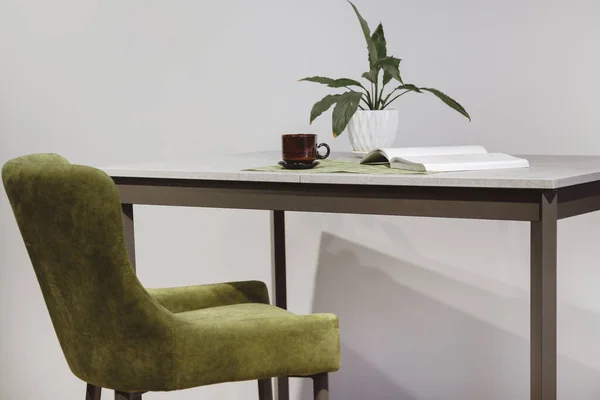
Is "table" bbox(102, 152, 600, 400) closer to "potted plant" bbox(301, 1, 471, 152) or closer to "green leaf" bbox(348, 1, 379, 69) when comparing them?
"potted plant" bbox(301, 1, 471, 152)

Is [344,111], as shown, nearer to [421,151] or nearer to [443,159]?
[421,151]

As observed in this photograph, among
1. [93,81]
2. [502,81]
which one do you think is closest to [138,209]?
[93,81]

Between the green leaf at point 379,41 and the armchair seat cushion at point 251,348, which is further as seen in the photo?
the green leaf at point 379,41

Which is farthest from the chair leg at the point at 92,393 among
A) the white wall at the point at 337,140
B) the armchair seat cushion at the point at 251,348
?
the white wall at the point at 337,140

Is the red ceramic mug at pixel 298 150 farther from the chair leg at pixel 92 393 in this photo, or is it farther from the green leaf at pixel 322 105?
the chair leg at pixel 92 393

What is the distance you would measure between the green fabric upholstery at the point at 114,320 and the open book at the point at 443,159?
37 centimetres

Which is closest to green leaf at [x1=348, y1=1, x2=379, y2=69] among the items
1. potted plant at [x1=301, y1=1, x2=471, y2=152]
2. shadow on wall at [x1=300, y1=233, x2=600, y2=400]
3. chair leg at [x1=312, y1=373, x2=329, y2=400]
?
potted plant at [x1=301, y1=1, x2=471, y2=152]

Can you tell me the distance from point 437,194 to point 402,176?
76mm

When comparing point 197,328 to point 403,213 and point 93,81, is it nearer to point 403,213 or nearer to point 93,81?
point 403,213

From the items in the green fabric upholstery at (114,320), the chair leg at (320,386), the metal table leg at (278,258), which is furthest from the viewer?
the metal table leg at (278,258)

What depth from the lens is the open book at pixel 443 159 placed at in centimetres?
179

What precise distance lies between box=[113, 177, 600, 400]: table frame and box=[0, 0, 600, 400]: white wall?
1028 millimetres

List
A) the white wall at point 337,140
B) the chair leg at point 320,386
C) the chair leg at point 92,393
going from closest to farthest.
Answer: the chair leg at point 320,386
the chair leg at point 92,393
the white wall at point 337,140

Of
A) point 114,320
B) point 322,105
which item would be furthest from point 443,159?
point 114,320
